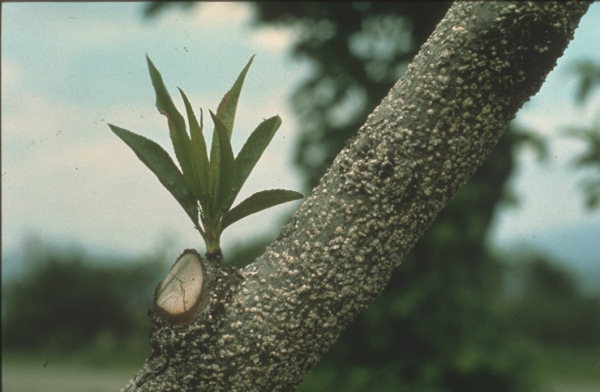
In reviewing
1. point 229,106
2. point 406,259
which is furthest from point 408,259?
point 229,106

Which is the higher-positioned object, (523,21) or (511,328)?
(511,328)

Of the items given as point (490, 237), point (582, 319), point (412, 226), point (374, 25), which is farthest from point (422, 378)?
point (582, 319)

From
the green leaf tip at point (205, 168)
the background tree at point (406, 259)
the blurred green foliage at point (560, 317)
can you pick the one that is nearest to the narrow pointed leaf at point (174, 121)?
the green leaf tip at point (205, 168)

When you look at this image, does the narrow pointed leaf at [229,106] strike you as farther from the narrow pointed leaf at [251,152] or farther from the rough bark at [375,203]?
the rough bark at [375,203]

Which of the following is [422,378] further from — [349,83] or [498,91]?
[498,91]

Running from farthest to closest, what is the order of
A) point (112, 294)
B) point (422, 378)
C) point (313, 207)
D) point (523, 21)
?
point (112, 294), point (422, 378), point (313, 207), point (523, 21)

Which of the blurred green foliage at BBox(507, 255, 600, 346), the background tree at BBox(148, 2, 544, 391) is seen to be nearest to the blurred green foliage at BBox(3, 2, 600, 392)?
the background tree at BBox(148, 2, 544, 391)

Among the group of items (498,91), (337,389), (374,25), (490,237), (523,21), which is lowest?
(337,389)
